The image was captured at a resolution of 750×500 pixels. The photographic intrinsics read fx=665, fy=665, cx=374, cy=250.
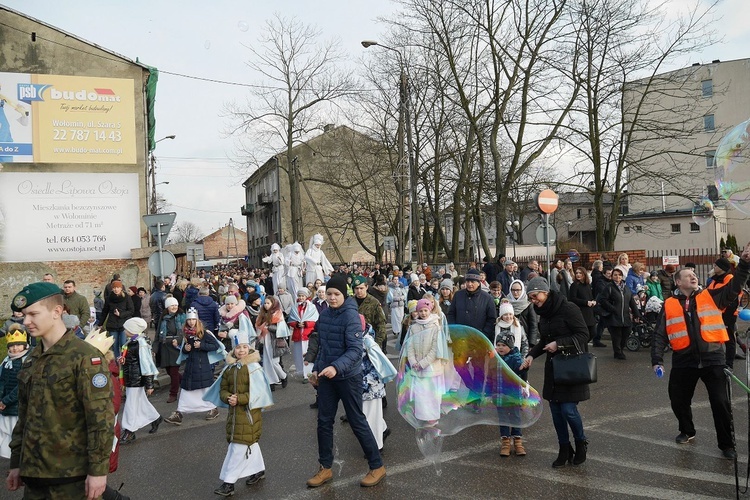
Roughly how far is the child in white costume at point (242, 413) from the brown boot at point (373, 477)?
102 cm

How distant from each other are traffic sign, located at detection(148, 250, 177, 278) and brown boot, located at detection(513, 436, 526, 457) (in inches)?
384

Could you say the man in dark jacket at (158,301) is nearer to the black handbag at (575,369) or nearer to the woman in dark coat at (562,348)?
the woman in dark coat at (562,348)

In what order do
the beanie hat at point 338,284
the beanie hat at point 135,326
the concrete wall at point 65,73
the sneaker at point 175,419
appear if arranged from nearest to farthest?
the beanie hat at point 338,284, the beanie hat at point 135,326, the sneaker at point 175,419, the concrete wall at point 65,73

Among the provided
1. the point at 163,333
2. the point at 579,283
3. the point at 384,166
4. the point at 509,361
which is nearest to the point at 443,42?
the point at 384,166

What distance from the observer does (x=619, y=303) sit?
13023mm

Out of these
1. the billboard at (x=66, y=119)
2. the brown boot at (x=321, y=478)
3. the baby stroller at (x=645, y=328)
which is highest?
the billboard at (x=66, y=119)

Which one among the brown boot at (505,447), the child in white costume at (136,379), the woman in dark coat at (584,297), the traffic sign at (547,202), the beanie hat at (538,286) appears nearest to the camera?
the beanie hat at (538,286)

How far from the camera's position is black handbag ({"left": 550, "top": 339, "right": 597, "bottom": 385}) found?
240 inches

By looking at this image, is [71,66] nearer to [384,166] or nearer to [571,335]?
[384,166]

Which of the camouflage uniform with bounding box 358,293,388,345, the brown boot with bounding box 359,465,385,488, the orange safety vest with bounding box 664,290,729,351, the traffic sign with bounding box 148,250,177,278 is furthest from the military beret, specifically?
the traffic sign with bounding box 148,250,177,278

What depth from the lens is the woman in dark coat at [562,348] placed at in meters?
6.17

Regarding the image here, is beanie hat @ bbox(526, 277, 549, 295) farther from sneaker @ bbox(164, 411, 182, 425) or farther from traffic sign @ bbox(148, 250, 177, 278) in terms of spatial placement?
traffic sign @ bbox(148, 250, 177, 278)

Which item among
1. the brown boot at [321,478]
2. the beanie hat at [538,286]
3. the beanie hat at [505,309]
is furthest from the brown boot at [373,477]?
the beanie hat at [505,309]

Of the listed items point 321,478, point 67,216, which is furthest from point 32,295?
point 67,216
